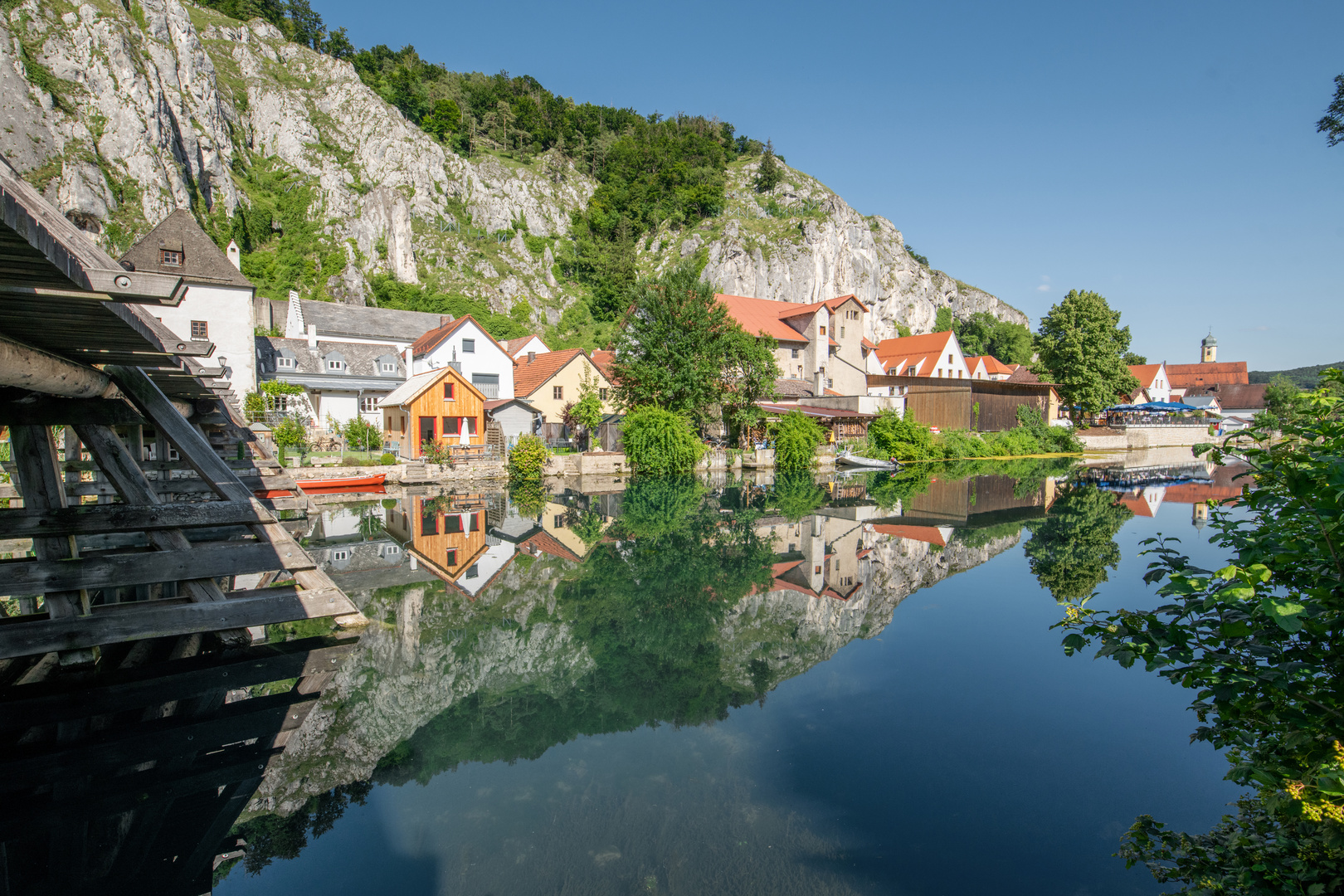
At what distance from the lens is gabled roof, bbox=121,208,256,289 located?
28875mm

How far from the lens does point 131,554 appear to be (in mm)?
5453

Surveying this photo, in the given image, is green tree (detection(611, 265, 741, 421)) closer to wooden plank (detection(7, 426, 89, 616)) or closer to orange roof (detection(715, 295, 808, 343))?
orange roof (detection(715, 295, 808, 343))

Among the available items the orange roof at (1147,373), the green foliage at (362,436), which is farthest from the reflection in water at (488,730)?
the orange roof at (1147,373)

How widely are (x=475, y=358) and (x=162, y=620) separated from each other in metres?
31.2

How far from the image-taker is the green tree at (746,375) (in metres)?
29.8

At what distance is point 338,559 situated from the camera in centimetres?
1099

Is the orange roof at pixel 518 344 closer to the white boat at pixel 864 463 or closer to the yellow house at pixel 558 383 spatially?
the yellow house at pixel 558 383

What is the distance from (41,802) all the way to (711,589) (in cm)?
731

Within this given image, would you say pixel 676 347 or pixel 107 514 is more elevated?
pixel 676 347

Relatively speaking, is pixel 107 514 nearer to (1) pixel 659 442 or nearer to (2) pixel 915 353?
(1) pixel 659 442

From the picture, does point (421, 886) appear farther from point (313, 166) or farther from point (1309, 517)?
point (313, 166)

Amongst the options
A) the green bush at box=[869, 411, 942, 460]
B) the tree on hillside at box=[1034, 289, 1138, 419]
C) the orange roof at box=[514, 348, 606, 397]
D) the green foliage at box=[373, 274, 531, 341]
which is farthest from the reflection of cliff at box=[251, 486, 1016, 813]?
the green foliage at box=[373, 274, 531, 341]

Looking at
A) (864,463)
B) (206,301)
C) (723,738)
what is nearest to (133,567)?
(723,738)

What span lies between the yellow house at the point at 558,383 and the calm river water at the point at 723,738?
78.4 feet
